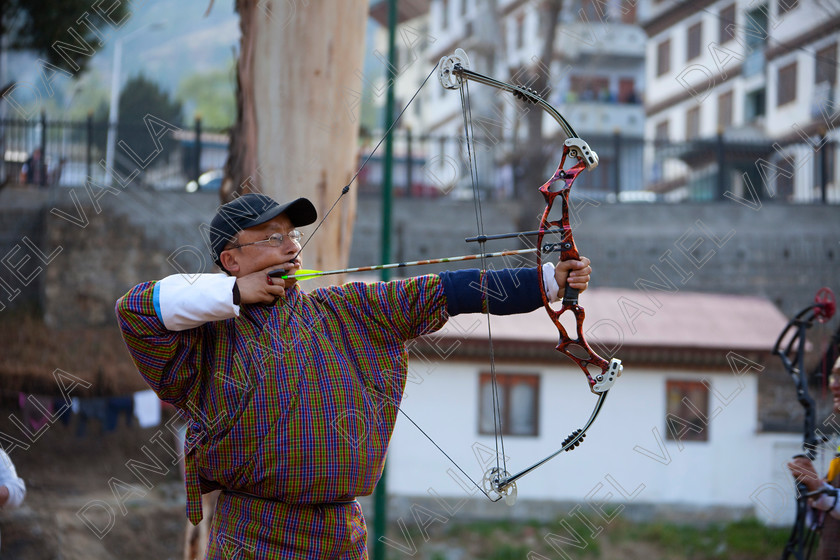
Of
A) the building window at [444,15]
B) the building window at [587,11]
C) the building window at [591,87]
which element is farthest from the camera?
the building window at [444,15]

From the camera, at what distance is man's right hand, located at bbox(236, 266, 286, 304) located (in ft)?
6.88

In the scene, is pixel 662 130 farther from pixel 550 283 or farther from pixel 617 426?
pixel 550 283

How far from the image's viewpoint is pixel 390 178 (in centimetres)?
571

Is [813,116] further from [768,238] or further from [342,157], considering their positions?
[342,157]

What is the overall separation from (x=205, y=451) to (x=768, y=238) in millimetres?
11942

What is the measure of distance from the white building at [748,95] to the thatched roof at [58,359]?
23.7 feet

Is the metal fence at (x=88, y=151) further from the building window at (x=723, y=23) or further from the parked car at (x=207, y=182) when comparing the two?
the building window at (x=723, y=23)

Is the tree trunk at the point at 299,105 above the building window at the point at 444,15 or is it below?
below

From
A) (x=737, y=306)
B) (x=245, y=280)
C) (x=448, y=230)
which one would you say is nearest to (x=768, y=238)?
(x=737, y=306)

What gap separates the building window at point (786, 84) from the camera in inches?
709

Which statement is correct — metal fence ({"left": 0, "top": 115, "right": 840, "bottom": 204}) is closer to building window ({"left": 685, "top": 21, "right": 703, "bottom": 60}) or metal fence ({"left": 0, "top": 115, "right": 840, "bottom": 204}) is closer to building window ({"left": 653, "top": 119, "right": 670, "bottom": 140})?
building window ({"left": 685, "top": 21, "right": 703, "bottom": 60})

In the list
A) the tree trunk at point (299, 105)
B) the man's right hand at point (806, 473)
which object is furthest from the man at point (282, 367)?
the man's right hand at point (806, 473)

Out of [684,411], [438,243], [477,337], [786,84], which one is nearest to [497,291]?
[477,337]

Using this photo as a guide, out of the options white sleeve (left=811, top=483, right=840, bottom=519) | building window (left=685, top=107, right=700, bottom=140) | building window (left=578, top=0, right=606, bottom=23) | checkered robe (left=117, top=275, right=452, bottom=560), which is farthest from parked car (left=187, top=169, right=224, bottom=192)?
building window (left=685, top=107, right=700, bottom=140)
